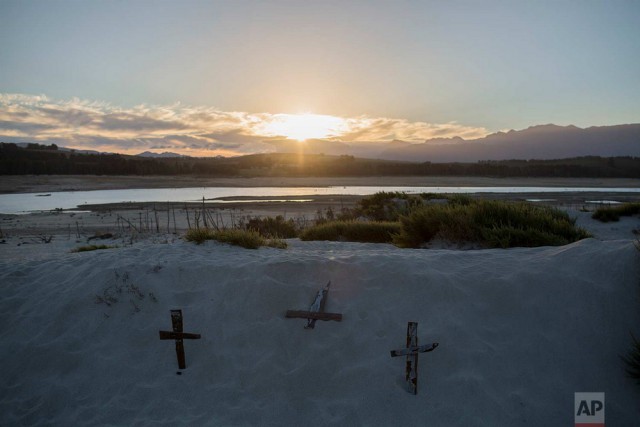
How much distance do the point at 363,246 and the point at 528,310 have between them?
224 inches

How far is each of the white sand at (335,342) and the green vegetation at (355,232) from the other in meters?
5.34

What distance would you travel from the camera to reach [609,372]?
15.1 ft

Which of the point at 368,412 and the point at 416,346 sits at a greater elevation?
the point at 416,346

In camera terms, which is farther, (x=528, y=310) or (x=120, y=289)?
(x=120, y=289)

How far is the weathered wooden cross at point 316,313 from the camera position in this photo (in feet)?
18.0

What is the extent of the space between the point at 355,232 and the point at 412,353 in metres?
8.20

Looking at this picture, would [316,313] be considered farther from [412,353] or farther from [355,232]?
[355,232]

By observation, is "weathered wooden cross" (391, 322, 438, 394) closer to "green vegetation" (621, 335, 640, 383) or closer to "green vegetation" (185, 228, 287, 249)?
"green vegetation" (621, 335, 640, 383)

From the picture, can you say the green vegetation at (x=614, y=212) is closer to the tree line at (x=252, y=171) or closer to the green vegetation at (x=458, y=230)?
the green vegetation at (x=458, y=230)

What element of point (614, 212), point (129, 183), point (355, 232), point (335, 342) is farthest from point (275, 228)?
point (129, 183)

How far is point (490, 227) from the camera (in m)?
9.39

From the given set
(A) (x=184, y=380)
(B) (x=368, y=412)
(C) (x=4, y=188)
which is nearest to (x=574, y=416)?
(B) (x=368, y=412)

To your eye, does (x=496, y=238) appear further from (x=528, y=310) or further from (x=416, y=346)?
(x=416, y=346)

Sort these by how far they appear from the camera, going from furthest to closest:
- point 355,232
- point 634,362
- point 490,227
Answer: point 355,232, point 490,227, point 634,362
